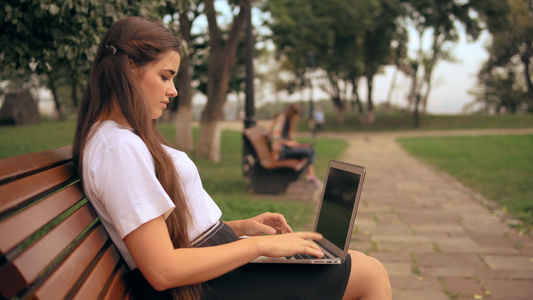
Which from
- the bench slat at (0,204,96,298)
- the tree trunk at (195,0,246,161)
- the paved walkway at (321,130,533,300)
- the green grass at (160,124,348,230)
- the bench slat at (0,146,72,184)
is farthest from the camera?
the tree trunk at (195,0,246,161)

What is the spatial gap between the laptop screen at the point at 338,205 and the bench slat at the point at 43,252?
35.2 inches

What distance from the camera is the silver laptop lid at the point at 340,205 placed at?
1.83 m

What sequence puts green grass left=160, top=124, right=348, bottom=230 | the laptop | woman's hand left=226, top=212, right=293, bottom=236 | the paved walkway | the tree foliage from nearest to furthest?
the laptop → woman's hand left=226, top=212, right=293, bottom=236 → the paved walkway → green grass left=160, top=124, right=348, bottom=230 → the tree foliage

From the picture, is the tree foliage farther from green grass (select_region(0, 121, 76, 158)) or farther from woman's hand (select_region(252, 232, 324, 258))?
woman's hand (select_region(252, 232, 324, 258))

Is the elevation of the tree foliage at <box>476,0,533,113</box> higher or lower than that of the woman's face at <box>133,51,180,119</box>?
higher

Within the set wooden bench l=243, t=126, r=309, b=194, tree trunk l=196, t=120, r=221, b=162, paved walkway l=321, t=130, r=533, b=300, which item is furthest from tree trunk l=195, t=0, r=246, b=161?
paved walkway l=321, t=130, r=533, b=300

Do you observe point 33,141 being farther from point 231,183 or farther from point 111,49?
point 111,49

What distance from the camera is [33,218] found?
1232 mm

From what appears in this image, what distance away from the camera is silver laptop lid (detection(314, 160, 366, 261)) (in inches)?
71.9

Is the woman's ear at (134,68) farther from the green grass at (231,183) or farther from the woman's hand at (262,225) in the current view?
the green grass at (231,183)

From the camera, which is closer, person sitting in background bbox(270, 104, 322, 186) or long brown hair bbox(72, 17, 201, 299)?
long brown hair bbox(72, 17, 201, 299)

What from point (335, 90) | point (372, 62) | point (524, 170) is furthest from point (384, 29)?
point (524, 170)

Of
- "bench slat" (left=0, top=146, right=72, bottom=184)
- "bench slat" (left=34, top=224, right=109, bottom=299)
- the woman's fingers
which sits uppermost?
"bench slat" (left=0, top=146, right=72, bottom=184)

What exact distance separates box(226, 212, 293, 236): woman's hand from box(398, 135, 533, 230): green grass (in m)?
4.31
